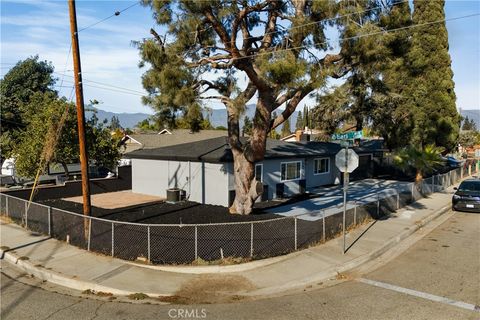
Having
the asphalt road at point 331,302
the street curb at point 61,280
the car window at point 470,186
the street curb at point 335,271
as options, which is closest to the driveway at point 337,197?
the street curb at point 335,271

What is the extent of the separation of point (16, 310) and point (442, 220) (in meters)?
16.5

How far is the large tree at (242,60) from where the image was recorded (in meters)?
11.7

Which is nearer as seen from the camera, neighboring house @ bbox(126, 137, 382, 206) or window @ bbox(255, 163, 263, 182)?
neighboring house @ bbox(126, 137, 382, 206)

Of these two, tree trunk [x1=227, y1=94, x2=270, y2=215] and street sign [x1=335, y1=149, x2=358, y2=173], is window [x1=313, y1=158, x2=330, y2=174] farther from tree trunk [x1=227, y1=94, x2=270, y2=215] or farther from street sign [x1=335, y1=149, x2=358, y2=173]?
street sign [x1=335, y1=149, x2=358, y2=173]

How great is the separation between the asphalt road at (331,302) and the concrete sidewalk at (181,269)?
434 millimetres

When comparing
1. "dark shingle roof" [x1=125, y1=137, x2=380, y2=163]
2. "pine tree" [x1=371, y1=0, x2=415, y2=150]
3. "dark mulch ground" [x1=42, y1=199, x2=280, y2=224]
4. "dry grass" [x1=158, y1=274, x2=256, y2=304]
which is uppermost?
"pine tree" [x1=371, y1=0, x2=415, y2=150]

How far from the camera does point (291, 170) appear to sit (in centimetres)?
2323

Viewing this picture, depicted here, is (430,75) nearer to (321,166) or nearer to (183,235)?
(321,166)

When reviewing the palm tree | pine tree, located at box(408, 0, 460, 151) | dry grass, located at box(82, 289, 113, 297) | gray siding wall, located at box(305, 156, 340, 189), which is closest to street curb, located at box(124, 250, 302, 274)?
dry grass, located at box(82, 289, 113, 297)

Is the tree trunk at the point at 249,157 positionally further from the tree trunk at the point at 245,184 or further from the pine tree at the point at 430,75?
the pine tree at the point at 430,75

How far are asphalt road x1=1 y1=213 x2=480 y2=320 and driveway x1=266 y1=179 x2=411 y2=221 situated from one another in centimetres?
469

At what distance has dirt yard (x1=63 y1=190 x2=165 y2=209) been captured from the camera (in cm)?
1970

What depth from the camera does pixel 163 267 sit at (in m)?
10.2

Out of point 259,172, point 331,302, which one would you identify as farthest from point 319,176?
point 331,302
